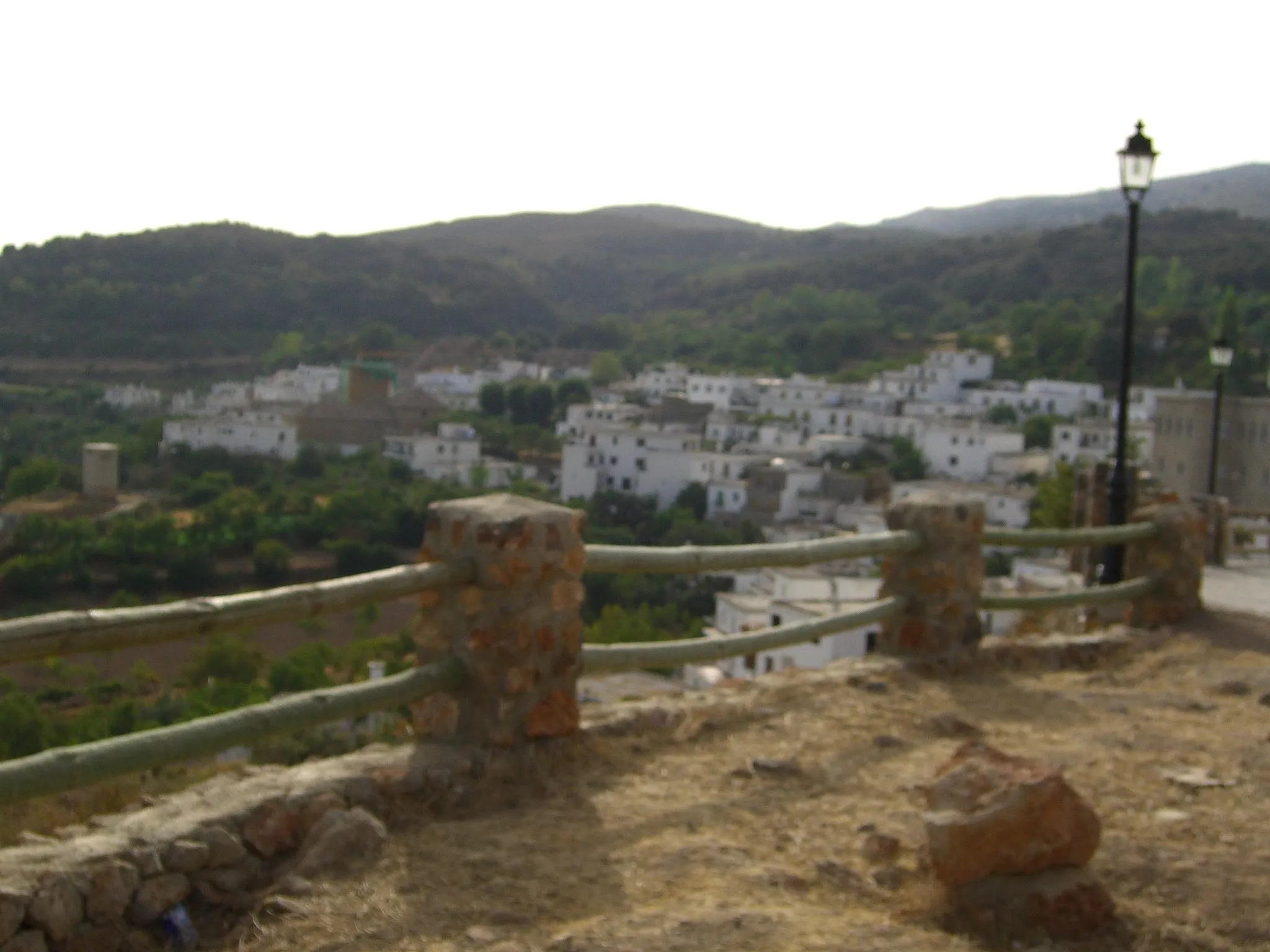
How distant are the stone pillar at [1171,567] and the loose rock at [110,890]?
5827 millimetres

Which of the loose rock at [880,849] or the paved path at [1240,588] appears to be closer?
the loose rock at [880,849]

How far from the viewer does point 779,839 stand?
3.62m

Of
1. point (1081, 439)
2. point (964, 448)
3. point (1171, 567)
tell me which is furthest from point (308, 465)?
point (1171, 567)

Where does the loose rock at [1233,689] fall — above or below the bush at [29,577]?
above

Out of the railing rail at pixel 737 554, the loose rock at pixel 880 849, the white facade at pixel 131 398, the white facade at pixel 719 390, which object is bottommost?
the white facade at pixel 131 398

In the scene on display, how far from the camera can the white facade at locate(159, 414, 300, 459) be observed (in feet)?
206

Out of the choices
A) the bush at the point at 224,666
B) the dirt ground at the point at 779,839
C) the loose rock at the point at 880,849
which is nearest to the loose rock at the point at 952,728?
the dirt ground at the point at 779,839

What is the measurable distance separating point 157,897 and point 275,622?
2.41ft

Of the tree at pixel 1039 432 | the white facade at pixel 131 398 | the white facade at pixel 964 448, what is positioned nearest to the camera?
the white facade at pixel 964 448

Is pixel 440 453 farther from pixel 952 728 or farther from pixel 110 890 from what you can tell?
pixel 110 890

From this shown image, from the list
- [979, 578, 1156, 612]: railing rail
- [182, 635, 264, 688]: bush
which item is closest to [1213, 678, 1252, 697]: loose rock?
[979, 578, 1156, 612]: railing rail

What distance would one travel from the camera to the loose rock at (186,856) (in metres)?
3.11

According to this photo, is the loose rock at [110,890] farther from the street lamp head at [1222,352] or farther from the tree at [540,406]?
the tree at [540,406]

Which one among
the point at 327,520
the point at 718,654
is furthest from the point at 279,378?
the point at 718,654
